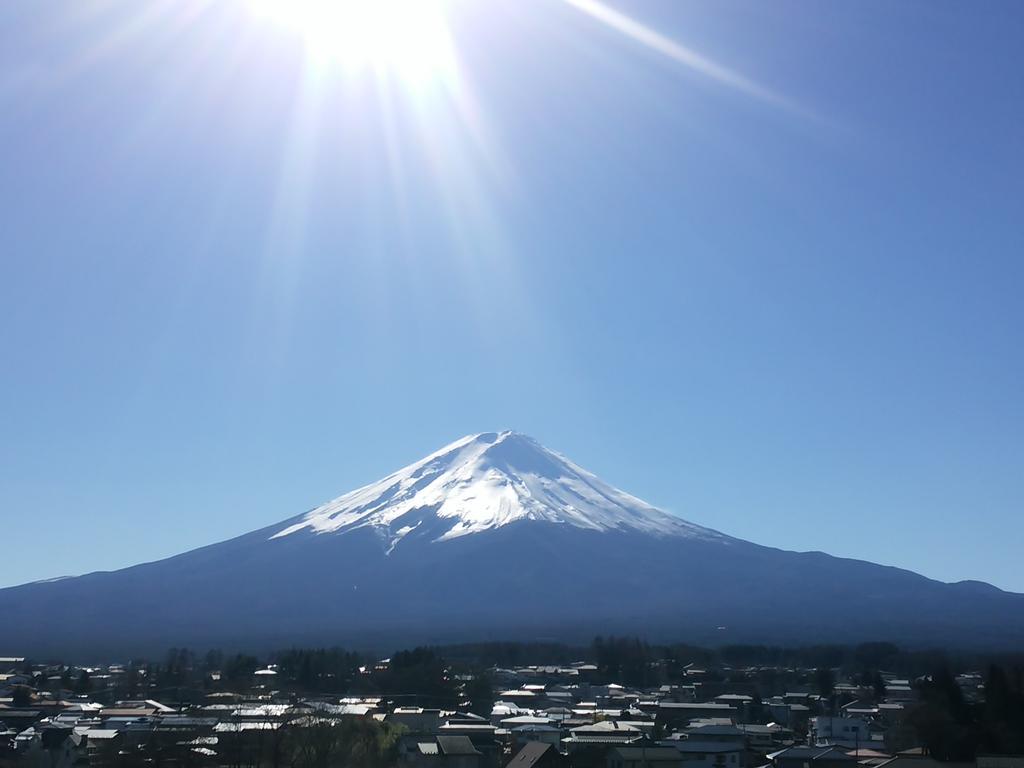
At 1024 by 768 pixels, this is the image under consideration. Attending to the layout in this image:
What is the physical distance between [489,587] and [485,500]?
24.1 metres

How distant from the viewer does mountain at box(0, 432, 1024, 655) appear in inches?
4424

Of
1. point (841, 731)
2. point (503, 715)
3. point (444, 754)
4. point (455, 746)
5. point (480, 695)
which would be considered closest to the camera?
point (444, 754)

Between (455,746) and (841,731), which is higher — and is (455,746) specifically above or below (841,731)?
below

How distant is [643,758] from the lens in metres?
31.6

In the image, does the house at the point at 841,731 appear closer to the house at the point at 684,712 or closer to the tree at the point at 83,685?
the house at the point at 684,712

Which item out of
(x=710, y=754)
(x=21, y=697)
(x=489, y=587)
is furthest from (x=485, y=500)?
(x=710, y=754)

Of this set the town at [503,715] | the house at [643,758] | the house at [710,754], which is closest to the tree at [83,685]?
the town at [503,715]

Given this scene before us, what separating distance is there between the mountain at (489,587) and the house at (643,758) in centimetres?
6336

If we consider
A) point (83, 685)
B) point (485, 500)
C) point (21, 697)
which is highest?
point (485, 500)

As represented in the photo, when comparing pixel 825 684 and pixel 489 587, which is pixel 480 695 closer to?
pixel 825 684

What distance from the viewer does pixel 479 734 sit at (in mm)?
36656

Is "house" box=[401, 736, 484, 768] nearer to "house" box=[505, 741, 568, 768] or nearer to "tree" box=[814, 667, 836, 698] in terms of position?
"house" box=[505, 741, 568, 768]

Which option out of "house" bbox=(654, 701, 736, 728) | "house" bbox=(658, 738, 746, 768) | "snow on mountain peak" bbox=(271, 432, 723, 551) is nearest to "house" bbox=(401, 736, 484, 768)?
"house" bbox=(658, 738, 746, 768)

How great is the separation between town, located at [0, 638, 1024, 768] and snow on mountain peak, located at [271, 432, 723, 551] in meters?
83.3
